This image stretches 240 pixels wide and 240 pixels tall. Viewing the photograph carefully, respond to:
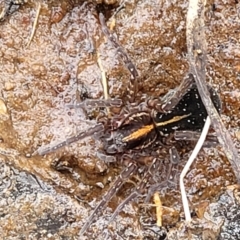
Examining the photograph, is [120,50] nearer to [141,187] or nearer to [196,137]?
[196,137]

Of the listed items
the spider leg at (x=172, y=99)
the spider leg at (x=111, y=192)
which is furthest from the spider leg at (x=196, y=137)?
the spider leg at (x=111, y=192)

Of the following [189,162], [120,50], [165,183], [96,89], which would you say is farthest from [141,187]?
[120,50]

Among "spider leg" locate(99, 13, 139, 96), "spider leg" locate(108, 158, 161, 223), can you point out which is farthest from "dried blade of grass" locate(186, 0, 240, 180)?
"spider leg" locate(108, 158, 161, 223)

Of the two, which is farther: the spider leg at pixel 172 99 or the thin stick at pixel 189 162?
the spider leg at pixel 172 99

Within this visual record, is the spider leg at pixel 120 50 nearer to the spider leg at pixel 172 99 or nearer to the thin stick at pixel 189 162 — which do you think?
the spider leg at pixel 172 99

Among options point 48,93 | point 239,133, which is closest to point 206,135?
point 239,133

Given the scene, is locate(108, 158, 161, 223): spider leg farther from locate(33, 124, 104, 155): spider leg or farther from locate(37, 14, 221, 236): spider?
locate(33, 124, 104, 155): spider leg
